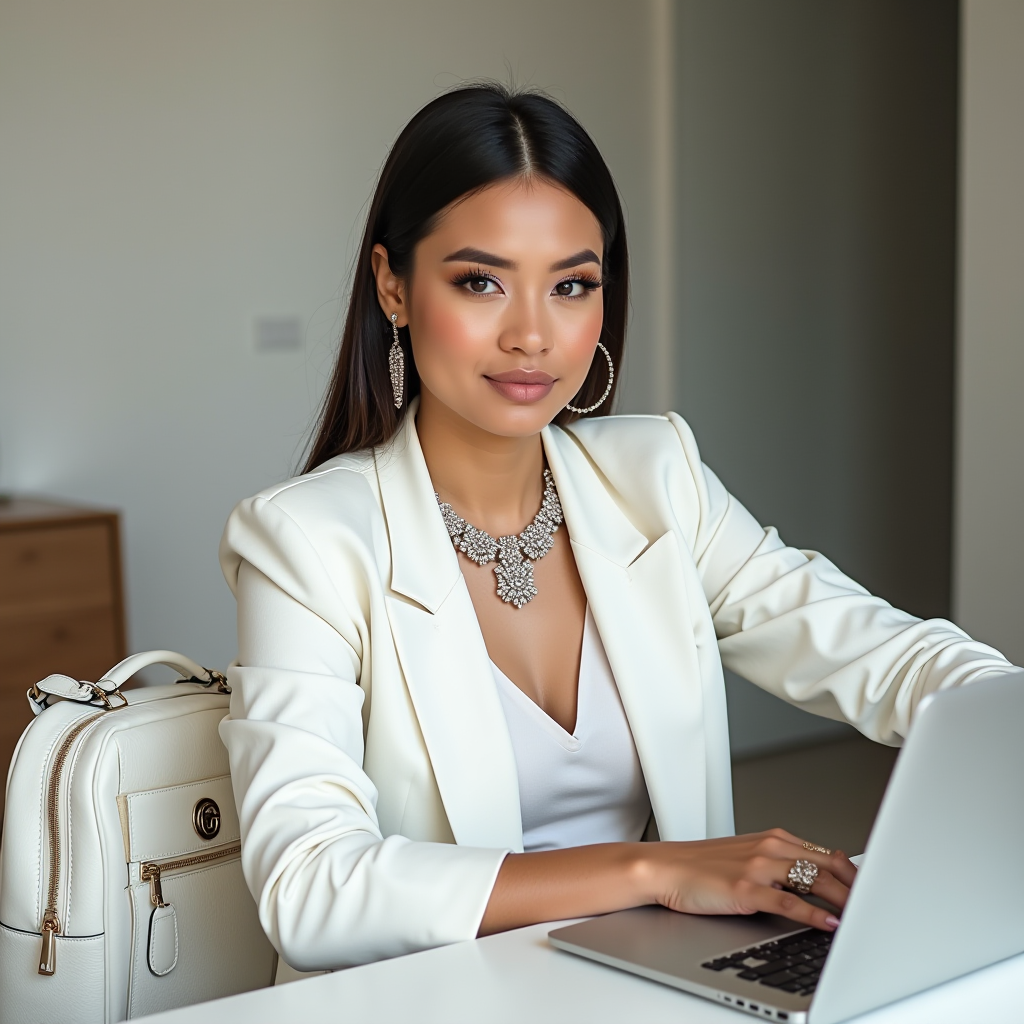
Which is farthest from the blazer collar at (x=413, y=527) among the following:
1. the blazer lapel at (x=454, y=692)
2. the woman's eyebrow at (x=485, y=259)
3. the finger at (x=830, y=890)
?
the finger at (x=830, y=890)

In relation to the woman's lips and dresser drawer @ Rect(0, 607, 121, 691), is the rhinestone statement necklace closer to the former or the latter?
the woman's lips

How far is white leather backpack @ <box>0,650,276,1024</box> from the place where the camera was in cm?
133

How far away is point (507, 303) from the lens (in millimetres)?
1625

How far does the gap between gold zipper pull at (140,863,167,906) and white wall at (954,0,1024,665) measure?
246 centimetres

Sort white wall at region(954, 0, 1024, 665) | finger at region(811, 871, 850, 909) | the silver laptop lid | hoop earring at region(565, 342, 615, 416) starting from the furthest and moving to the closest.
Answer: white wall at region(954, 0, 1024, 665) → hoop earring at region(565, 342, 615, 416) → finger at region(811, 871, 850, 909) → the silver laptop lid

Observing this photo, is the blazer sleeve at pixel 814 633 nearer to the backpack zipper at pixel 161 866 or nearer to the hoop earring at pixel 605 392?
the hoop earring at pixel 605 392

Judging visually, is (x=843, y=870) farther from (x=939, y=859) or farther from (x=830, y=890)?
(x=939, y=859)

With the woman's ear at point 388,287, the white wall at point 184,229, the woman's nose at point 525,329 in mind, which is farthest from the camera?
the white wall at point 184,229

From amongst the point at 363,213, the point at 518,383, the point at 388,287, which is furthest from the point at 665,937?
the point at 363,213

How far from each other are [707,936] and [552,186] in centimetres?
95

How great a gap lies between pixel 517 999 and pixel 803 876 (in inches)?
11.5

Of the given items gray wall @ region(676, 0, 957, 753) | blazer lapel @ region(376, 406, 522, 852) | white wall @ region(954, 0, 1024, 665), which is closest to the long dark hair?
blazer lapel @ region(376, 406, 522, 852)

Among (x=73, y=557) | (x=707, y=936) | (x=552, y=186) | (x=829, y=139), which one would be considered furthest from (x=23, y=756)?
(x=829, y=139)

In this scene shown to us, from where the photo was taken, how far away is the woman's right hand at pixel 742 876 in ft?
3.62
